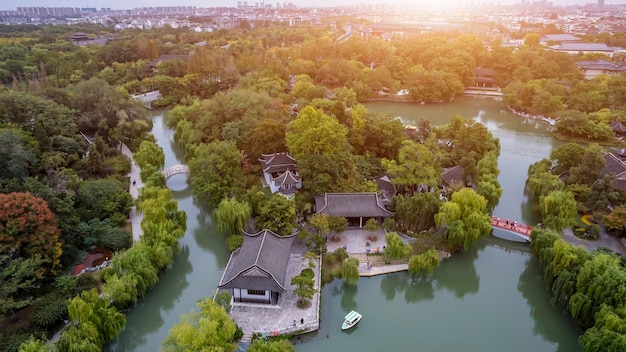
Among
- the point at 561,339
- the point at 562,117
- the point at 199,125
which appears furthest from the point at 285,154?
the point at 562,117

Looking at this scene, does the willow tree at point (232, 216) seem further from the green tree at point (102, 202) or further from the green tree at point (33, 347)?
the green tree at point (33, 347)

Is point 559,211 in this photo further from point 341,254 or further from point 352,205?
point 341,254

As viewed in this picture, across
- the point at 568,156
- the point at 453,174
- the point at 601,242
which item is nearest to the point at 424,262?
the point at 453,174

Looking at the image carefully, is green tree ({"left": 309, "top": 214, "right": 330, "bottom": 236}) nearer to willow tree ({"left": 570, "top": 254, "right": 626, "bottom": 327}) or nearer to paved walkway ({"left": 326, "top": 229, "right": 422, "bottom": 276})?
paved walkway ({"left": 326, "top": 229, "right": 422, "bottom": 276})

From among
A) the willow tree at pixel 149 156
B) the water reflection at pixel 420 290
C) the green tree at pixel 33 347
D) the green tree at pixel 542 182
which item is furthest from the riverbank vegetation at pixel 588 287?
the willow tree at pixel 149 156

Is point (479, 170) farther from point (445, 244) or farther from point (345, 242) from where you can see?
point (345, 242)

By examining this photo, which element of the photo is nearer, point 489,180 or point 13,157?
point 13,157

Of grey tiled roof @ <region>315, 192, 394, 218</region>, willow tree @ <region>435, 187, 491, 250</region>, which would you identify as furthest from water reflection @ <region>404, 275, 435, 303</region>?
grey tiled roof @ <region>315, 192, 394, 218</region>
